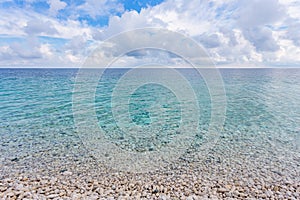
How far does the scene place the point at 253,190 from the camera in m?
6.66

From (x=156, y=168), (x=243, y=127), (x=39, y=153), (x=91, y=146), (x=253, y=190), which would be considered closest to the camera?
(x=253, y=190)

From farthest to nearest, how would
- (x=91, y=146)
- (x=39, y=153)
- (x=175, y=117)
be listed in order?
(x=175, y=117), (x=91, y=146), (x=39, y=153)

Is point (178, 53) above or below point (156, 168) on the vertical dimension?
above

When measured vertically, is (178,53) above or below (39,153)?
above

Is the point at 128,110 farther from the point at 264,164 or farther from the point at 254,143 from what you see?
the point at 264,164

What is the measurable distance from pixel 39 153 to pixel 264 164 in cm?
1107

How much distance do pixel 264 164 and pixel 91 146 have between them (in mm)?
8992

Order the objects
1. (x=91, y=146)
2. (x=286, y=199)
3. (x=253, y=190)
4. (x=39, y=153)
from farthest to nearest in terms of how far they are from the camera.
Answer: (x=91, y=146) < (x=39, y=153) < (x=253, y=190) < (x=286, y=199)

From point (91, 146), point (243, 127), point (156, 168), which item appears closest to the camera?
point (156, 168)

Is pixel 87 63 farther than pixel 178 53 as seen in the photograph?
No

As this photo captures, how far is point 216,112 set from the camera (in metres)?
18.8

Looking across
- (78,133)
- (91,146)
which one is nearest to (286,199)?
(91,146)

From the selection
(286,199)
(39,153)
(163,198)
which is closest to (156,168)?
(163,198)

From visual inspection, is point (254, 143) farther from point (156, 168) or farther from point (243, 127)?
point (156, 168)
